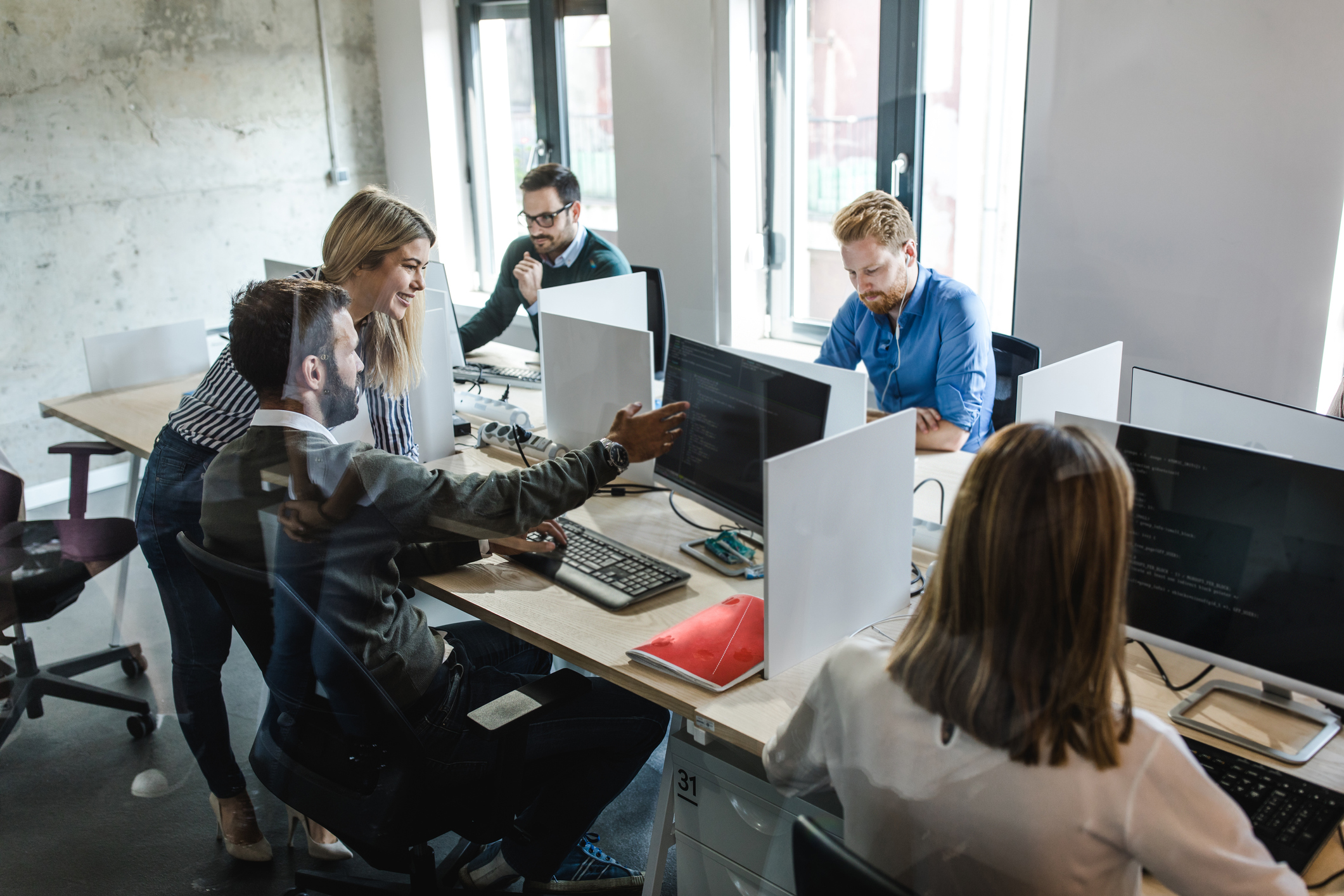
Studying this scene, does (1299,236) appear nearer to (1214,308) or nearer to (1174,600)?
(1214,308)

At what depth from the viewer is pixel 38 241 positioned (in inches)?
147

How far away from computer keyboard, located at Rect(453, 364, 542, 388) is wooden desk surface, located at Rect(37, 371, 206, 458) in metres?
0.77

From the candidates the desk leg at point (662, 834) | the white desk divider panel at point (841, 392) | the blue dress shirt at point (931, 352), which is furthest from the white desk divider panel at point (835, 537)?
the blue dress shirt at point (931, 352)

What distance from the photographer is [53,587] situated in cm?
194

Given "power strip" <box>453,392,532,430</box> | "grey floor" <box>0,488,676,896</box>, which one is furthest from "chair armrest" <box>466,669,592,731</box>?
"power strip" <box>453,392,532,430</box>

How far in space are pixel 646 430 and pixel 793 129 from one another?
2451 millimetres

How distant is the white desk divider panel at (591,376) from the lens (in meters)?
2.23

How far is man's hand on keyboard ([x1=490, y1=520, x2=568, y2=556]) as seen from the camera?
198 cm

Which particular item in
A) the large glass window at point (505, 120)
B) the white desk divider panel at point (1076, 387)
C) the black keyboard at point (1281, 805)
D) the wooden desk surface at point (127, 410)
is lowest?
the black keyboard at point (1281, 805)

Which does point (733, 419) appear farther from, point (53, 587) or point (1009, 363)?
point (53, 587)

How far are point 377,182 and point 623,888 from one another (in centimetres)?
359

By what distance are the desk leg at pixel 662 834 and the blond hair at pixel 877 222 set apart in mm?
1439

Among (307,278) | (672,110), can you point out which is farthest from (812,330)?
(307,278)

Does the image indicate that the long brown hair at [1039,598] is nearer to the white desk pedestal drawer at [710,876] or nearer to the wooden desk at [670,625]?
the wooden desk at [670,625]
